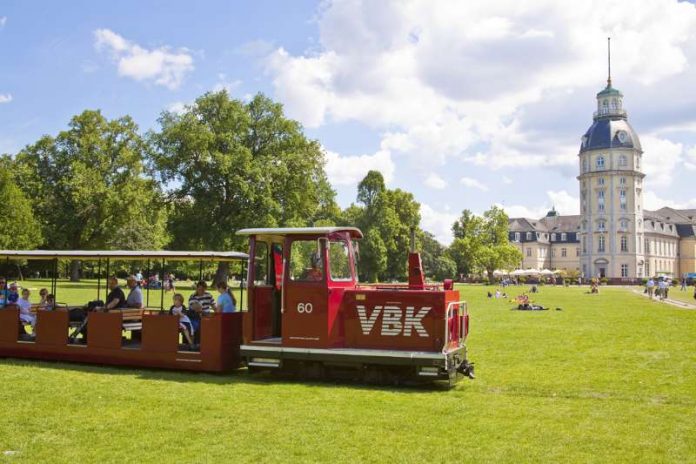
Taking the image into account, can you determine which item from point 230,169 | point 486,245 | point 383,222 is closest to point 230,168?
point 230,169

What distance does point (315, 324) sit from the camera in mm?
13188

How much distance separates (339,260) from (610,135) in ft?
404

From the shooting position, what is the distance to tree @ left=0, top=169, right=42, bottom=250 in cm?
5728

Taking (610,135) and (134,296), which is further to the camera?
(610,135)

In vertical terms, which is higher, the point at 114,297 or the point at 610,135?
the point at 610,135

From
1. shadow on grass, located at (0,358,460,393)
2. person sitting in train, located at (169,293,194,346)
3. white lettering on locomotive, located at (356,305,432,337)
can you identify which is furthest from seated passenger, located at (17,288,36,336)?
white lettering on locomotive, located at (356,305,432,337)

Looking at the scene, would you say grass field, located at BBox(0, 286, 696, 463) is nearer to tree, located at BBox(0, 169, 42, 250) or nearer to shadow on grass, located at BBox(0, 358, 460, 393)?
shadow on grass, located at BBox(0, 358, 460, 393)

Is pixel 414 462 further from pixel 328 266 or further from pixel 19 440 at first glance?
pixel 328 266

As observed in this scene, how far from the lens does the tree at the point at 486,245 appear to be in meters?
103

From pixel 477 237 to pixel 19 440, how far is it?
102m

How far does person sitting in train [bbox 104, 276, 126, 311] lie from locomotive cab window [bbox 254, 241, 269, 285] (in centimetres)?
372

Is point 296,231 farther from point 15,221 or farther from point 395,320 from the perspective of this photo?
point 15,221

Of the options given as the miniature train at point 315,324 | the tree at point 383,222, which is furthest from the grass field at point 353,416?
the tree at point 383,222

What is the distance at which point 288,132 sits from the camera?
58875 mm
